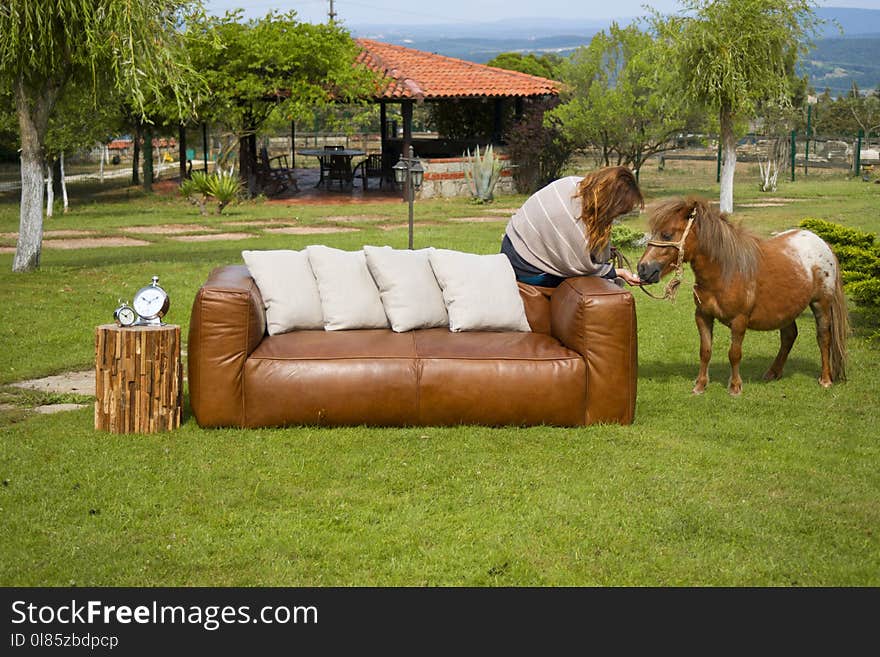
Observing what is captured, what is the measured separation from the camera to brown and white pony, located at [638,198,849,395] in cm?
668

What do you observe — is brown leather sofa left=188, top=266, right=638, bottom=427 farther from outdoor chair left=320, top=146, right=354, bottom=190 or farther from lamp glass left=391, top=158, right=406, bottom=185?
outdoor chair left=320, top=146, right=354, bottom=190

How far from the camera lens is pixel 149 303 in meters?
6.02

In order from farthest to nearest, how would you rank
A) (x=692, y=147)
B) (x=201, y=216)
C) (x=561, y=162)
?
(x=692, y=147) < (x=561, y=162) < (x=201, y=216)

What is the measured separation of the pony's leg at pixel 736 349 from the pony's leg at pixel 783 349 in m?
0.54

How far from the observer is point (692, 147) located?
1732 inches

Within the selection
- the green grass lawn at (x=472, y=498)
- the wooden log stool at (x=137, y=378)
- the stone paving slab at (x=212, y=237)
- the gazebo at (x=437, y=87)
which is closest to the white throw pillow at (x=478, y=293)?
the green grass lawn at (x=472, y=498)

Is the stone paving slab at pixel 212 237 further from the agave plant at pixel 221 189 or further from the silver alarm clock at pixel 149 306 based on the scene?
the silver alarm clock at pixel 149 306

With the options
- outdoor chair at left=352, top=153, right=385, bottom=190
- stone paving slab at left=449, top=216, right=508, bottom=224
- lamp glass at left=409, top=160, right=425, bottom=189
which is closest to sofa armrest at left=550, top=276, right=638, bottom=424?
lamp glass at left=409, top=160, right=425, bottom=189

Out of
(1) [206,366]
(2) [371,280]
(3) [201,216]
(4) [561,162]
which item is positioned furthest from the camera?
(4) [561,162]

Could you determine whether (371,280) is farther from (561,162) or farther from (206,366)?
(561,162)

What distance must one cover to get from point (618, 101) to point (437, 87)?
470 centimetres

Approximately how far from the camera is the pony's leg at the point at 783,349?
24.9ft

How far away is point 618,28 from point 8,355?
20.4 meters
